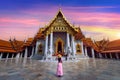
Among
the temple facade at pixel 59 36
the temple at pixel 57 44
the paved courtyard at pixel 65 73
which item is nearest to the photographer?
the paved courtyard at pixel 65 73

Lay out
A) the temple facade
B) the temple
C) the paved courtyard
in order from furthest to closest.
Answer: the temple
the temple facade
the paved courtyard

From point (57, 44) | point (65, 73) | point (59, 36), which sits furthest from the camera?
point (59, 36)

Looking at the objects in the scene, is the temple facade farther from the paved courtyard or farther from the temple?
the paved courtyard

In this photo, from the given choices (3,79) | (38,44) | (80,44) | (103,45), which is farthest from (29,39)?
(3,79)

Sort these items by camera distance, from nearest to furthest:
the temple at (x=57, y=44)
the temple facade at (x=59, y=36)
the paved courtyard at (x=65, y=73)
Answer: the paved courtyard at (x=65, y=73) → the temple facade at (x=59, y=36) → the temple at (x=57, y=44)

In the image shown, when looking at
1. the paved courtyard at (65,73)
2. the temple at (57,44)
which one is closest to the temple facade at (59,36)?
the temple at (57,44)

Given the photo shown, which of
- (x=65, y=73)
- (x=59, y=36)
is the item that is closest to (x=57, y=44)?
(x=59, y=36)

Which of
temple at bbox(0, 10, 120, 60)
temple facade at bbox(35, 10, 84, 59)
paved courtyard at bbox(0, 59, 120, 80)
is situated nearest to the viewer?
paved courtyard at bbox(0, 59, 120, 80)

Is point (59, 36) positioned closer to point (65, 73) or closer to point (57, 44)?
point (57, 44)

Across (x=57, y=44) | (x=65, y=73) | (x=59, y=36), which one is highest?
(x=59, y=36)

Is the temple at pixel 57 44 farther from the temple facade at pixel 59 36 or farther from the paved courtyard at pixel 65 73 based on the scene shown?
the paved courtyard at pixel 65 73

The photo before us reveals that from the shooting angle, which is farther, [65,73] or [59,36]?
[59,36]

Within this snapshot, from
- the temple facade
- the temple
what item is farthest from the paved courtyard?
the temple facade

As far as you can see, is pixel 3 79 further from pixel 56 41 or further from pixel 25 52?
pixel 25 52
